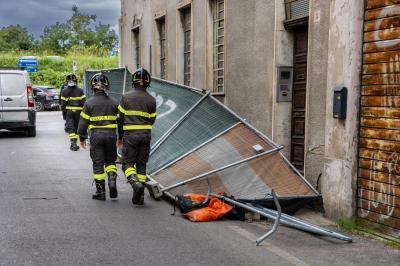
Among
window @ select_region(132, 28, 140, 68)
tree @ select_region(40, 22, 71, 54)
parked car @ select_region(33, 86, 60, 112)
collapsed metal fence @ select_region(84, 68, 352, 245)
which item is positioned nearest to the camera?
collapsed metal fence @ select_region(84, 68, 352, 245)

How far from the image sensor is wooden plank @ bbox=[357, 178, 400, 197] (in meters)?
6.25

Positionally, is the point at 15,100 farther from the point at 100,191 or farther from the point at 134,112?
the point at 134,112

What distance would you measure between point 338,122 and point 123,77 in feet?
20.6

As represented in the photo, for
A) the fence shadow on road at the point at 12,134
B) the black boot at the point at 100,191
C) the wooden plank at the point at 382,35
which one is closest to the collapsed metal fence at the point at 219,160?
the black boot at the point at 100,191

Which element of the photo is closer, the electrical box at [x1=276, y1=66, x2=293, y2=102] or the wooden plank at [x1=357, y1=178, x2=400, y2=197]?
the wooden plank at [x1=357, y1=178, x2=400, y2=197]

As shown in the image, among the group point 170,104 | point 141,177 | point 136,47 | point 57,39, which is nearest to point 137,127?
point 141,177

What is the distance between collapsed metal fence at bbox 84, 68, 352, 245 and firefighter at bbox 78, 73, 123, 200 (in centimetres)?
73

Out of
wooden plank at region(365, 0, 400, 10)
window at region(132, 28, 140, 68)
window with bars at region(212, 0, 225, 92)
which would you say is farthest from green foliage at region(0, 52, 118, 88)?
wooden plank at region(365, 0, 400, 10)

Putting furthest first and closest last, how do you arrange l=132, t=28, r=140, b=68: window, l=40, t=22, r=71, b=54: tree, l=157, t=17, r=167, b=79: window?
l=40, t=22, r=71, b=54: tree, l=132, t=28, r=140, b=68: window, l=157, t=17, r=167, b=79: window

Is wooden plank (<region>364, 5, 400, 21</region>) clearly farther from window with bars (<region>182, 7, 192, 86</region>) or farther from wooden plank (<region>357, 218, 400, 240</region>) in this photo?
window with bars (<region>182, 7, 192, 86</region>)

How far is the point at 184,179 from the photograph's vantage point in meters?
8.18

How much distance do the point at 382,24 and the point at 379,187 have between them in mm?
1773

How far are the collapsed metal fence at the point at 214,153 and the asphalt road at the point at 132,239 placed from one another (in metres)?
0.62

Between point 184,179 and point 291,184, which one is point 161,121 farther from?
point 291,184
